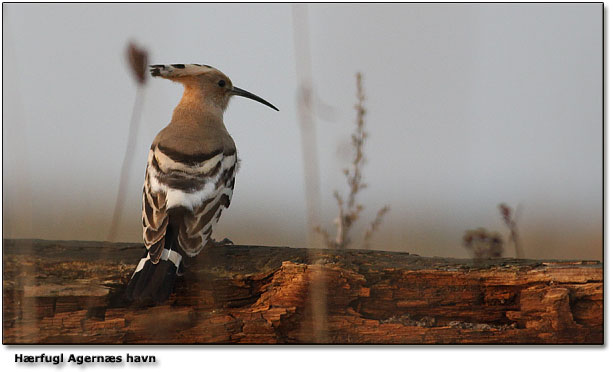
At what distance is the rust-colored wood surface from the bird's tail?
7cm

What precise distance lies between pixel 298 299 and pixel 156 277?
479 mm

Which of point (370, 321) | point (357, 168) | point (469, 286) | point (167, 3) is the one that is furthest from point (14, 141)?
point (469, 286)

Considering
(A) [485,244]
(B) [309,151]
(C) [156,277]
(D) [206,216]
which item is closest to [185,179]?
(D) [206,216]

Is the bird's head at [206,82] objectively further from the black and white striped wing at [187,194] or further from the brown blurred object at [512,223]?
the brown blurred object at [512,223]

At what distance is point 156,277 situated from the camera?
2.16 meters

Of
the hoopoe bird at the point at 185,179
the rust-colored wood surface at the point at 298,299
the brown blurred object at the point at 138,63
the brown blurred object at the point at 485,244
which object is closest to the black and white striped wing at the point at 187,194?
the hoopoe bird at the point at 185,179

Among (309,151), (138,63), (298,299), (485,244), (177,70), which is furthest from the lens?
(177,70)

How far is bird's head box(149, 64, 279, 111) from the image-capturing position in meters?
2.73

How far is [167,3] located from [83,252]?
98cm

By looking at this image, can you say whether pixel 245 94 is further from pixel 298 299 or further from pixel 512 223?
pixel 512 223

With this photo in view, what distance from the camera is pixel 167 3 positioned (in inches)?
99.7

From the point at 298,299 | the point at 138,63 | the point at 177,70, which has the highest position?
the point at 177,70

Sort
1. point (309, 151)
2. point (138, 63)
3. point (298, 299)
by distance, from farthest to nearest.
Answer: point (298, 299) → point (309, 151) → point (138, 63)

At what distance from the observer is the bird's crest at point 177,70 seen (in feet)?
8.69
